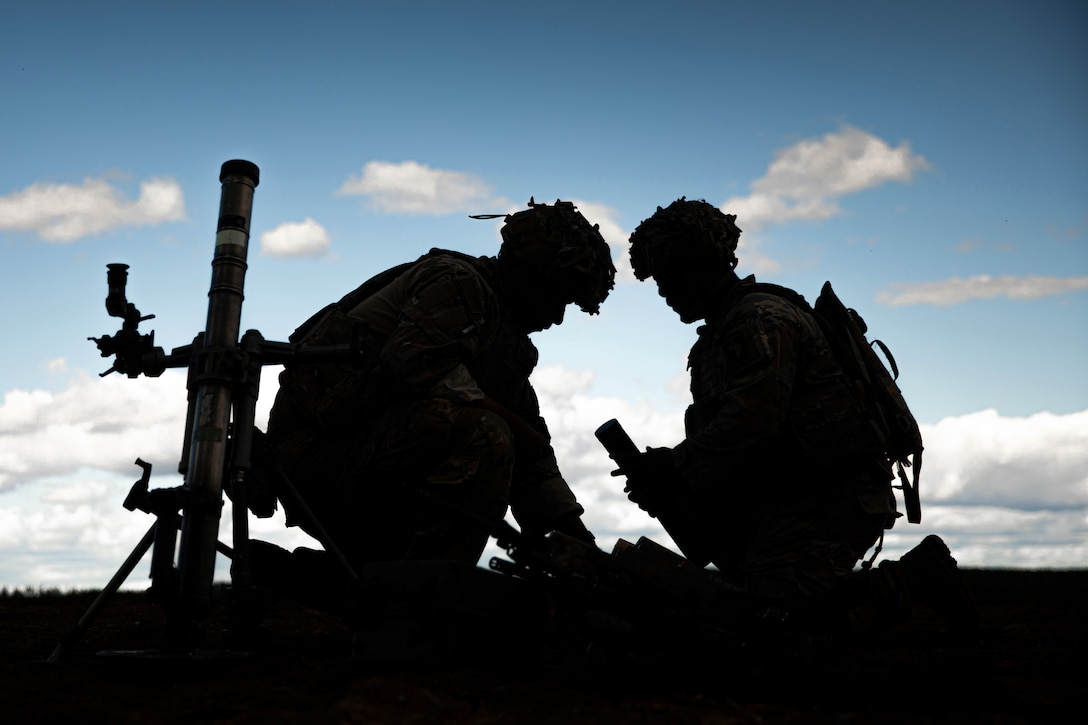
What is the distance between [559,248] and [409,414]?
1333 mm

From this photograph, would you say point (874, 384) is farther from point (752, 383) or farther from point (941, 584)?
point (941, 584)

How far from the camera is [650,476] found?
5.68 meters

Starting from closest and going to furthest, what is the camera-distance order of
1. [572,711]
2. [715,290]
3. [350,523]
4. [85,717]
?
[85,717] < [572,711] < [350,523] < [715,290]

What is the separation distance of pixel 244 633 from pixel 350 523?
2.62ft

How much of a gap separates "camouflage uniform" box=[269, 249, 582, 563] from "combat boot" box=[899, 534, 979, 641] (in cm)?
201

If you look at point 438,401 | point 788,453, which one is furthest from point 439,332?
point 788,453

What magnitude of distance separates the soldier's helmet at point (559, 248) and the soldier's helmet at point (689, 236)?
1.27 ft

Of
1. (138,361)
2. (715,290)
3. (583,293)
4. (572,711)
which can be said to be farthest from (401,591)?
(715,290)

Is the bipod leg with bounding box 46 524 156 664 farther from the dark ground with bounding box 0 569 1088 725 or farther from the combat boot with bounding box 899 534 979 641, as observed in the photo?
the combat boot with bounding box 899 534 979 641

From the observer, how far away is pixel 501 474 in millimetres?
4832

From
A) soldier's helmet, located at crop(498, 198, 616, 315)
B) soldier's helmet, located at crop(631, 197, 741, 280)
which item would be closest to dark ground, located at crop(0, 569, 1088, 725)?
soldier's helmet, located at crop(498, 198, 616, 315)

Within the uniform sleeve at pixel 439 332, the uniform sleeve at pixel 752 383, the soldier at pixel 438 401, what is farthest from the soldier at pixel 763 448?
the uniform sleeve at pixel 439 332

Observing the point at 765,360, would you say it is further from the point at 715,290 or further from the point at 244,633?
the point at 244,633

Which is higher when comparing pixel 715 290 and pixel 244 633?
pixel 715 290
